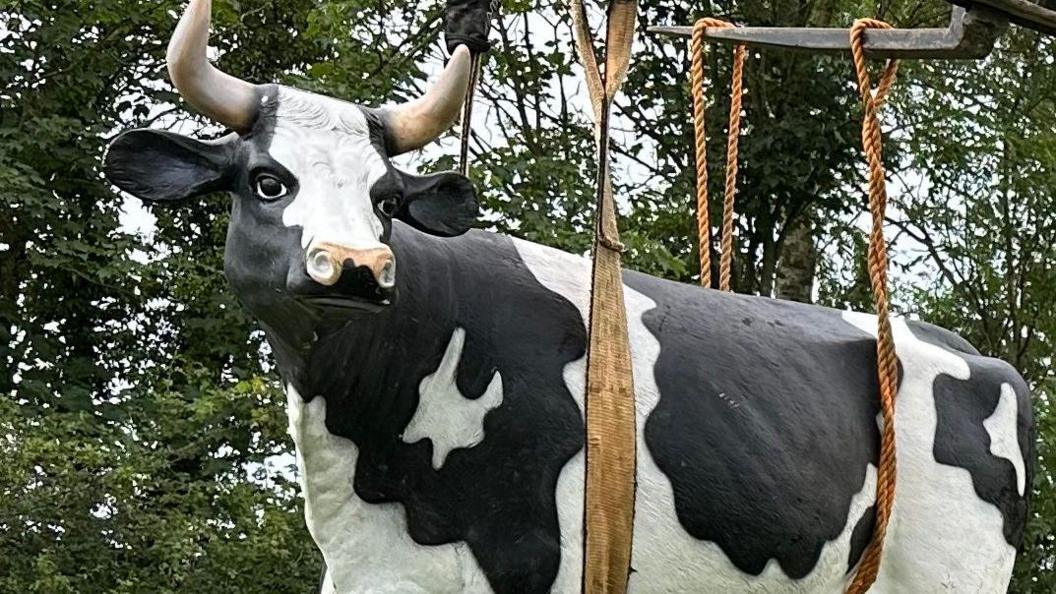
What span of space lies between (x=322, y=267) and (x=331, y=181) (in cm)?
29

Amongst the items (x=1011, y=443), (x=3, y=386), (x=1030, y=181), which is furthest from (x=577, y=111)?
(x=1011, y=443)

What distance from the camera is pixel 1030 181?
1110 centimetres

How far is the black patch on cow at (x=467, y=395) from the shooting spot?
4.05 meters

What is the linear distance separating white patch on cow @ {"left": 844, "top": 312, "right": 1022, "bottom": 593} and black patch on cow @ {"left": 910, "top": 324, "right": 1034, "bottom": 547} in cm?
3

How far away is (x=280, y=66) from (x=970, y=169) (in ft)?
14.3

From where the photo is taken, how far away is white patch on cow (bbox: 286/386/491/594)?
404 centimetres

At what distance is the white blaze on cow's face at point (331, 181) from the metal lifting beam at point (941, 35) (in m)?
1.44

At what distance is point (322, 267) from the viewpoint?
11.7ft

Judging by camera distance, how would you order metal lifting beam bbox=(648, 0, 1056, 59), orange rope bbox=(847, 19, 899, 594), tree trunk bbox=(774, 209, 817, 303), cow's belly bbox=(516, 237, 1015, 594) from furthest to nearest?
tree trunk bbox=(774, 209, 817, 303) < orange rope bbox=(847, 19, 899, 594) < cow's belly bbox=(516, 237, 1015, 594) < metal lifting beam bbox=(648, 0, 1056, 59)

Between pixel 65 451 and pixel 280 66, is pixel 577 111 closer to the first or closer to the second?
pixel 280 66

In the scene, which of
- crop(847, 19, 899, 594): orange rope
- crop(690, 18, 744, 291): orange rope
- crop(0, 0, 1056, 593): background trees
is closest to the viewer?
crop(847, 19, 899, 594): orange rope

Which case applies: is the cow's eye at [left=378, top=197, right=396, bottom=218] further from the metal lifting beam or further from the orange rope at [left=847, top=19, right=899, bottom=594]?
the metal lifting beam

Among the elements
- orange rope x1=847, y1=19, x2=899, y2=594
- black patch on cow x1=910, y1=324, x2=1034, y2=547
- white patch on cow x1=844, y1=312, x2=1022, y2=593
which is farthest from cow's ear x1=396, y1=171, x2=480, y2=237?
black patch on cow x1=910, y1=324, x2=1034, y2=547

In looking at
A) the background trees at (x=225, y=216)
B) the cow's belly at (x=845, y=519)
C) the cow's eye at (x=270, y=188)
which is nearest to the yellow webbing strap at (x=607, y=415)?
the cow's belly at (x=845, y=519)
